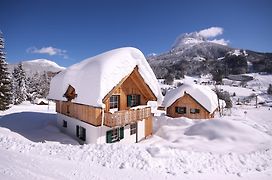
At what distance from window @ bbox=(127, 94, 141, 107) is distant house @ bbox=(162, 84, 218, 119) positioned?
386 inches

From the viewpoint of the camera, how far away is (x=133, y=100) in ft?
61.9

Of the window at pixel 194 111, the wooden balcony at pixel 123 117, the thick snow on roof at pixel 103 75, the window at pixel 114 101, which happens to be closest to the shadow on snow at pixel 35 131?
the thick snow on roof at pixel 103 75

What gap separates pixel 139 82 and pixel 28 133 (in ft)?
34.4

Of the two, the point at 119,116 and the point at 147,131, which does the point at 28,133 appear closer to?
the point at 119,116

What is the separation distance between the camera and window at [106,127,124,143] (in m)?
15.6

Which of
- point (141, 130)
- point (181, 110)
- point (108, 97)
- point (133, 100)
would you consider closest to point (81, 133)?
point (108, 97)

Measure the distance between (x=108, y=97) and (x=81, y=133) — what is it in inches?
192

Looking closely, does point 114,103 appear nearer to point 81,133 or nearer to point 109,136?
point 109,136

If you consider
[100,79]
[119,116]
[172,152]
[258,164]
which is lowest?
[258,164]

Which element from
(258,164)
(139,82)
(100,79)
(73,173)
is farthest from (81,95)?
(258,164)

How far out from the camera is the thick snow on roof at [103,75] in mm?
13461

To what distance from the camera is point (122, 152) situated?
10.2 metres

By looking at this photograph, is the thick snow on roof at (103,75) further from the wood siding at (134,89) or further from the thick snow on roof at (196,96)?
the thick snow on roof at (196,96)

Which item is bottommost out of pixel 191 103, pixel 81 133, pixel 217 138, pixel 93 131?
pixel 217 138
